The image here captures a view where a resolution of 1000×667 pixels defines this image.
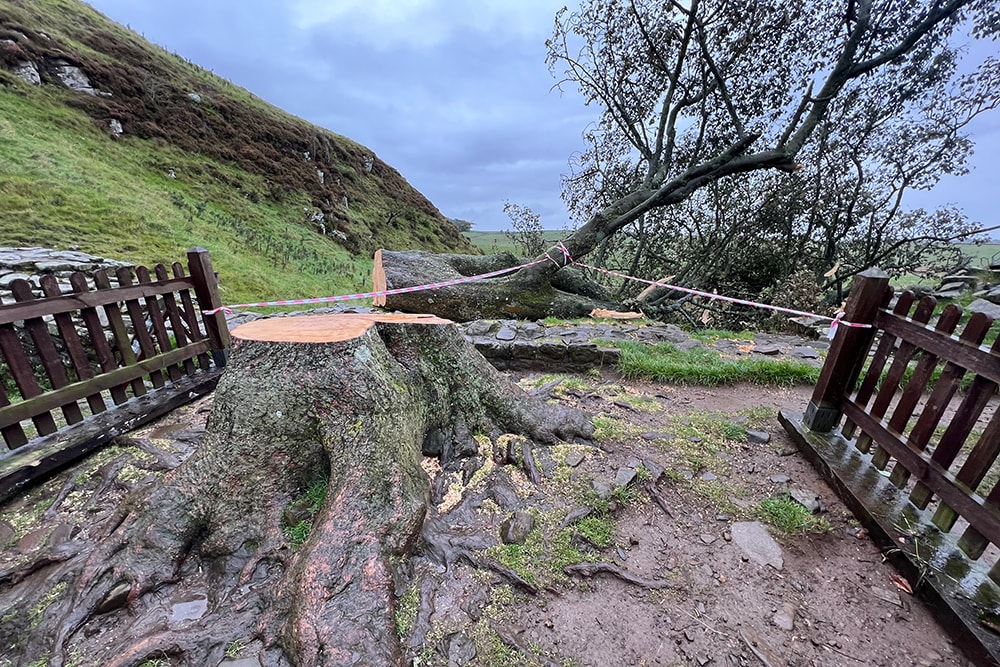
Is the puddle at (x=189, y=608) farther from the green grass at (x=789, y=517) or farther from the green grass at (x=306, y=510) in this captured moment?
the green grass at (x=789, y=517)

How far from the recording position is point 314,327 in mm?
2854

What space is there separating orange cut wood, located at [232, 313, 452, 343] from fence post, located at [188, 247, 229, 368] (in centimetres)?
245

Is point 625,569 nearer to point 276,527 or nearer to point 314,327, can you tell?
point 276,527

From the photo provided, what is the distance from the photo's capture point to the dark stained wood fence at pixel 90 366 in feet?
10.3

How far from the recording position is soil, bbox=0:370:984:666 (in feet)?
6.50

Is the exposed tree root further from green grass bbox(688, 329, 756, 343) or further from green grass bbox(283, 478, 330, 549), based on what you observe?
green grass bbox(688, 329, 756, 343)

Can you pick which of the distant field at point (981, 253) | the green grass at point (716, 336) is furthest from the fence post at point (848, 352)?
the distant field at point (981, 253)

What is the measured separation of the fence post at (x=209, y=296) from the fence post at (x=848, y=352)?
21.0ft

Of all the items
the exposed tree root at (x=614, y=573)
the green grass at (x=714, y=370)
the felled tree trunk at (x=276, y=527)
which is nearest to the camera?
the felled tree trunk at (x=276, y=527)

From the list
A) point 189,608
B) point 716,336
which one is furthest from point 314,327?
point 716,336

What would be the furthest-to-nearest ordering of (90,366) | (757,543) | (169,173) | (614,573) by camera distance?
(169,173) < (90,366) < (757,543) < (614,573)

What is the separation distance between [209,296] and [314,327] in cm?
291

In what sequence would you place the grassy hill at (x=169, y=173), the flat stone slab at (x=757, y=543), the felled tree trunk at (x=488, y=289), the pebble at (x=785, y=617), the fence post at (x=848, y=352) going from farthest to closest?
the grassy hill at (x=169, y=173), the felled tree trunk at (x=488, y=289), the fence post at (x=848, y=352), the flat stone slab at (x=757, y=543), the pebble at (x=785, y=617)

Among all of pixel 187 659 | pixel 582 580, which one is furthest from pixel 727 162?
pixel 187 659
